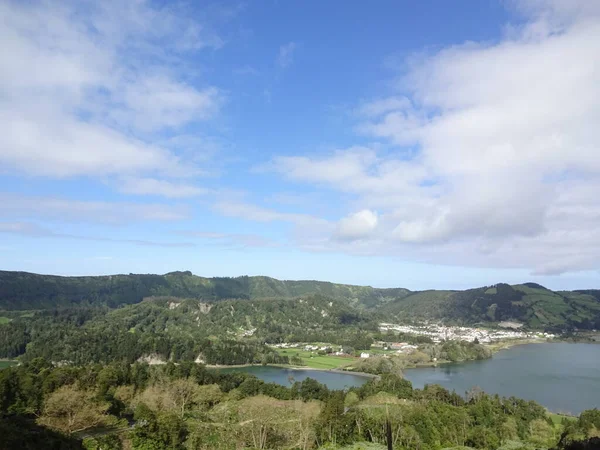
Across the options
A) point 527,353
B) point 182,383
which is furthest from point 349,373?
point 527,353

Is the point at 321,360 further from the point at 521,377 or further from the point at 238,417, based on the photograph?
the point at 238,417

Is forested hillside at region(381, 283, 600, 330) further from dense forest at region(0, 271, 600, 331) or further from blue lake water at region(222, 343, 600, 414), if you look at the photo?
blue lake water at region(222, 343, 600, 414)

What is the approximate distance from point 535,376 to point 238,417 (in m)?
61.1

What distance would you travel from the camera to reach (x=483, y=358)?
3605 inches

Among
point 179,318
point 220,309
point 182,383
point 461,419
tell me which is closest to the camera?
point 461,419

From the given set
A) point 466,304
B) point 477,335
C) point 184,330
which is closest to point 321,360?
point 184,330

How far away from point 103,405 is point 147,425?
8975 millimetres

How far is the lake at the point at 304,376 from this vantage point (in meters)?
66.0

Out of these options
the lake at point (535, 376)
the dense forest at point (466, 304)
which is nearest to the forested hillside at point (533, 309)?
the dense forest at point (466, 304)

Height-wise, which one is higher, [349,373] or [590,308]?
[590,308]

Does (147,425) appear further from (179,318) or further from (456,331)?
(456,331)

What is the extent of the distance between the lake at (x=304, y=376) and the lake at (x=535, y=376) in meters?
9.73

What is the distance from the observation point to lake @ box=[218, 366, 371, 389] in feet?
217

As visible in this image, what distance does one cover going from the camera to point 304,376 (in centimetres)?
7338
